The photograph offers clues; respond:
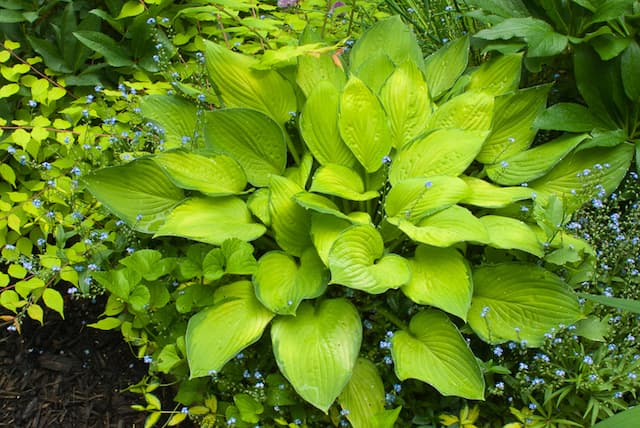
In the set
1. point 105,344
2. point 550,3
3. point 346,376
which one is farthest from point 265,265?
point 550,3

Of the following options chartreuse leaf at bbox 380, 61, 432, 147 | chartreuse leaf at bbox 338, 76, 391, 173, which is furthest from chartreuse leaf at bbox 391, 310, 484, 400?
chartreuse leaf at bbox 380, 61, 432, 147

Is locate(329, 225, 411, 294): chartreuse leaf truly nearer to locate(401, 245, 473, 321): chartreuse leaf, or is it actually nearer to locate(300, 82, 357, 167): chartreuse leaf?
locate(401, 245, 473, 321): chartreuse leaf

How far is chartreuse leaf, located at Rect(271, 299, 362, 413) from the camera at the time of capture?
149 cm

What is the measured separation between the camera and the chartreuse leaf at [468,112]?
6.20ft

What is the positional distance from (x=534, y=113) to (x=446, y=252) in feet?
2.15

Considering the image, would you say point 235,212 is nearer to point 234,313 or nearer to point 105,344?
point 234,313

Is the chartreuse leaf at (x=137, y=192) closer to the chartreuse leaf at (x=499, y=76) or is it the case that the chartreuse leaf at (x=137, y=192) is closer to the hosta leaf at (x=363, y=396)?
the hosta leaf at (x=363, y=396)

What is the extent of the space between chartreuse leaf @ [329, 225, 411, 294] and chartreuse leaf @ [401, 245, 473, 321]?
69 mm

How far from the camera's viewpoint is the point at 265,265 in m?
1.67

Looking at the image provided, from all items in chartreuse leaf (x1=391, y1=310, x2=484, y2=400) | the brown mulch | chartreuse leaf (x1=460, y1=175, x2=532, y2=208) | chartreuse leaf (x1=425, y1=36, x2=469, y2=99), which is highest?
chartreuse leaf (x1=425, y1=36, x2=469, y2=99)

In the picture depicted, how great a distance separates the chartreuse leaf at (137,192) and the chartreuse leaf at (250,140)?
0.19 metres

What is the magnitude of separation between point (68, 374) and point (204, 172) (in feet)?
2.64

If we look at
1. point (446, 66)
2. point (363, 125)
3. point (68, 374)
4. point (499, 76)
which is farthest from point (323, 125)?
point (68, 374)

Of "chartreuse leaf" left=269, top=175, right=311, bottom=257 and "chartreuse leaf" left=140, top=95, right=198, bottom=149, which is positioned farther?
"chartreuse leaf" left=140, top=95, right=198, bottom=149
